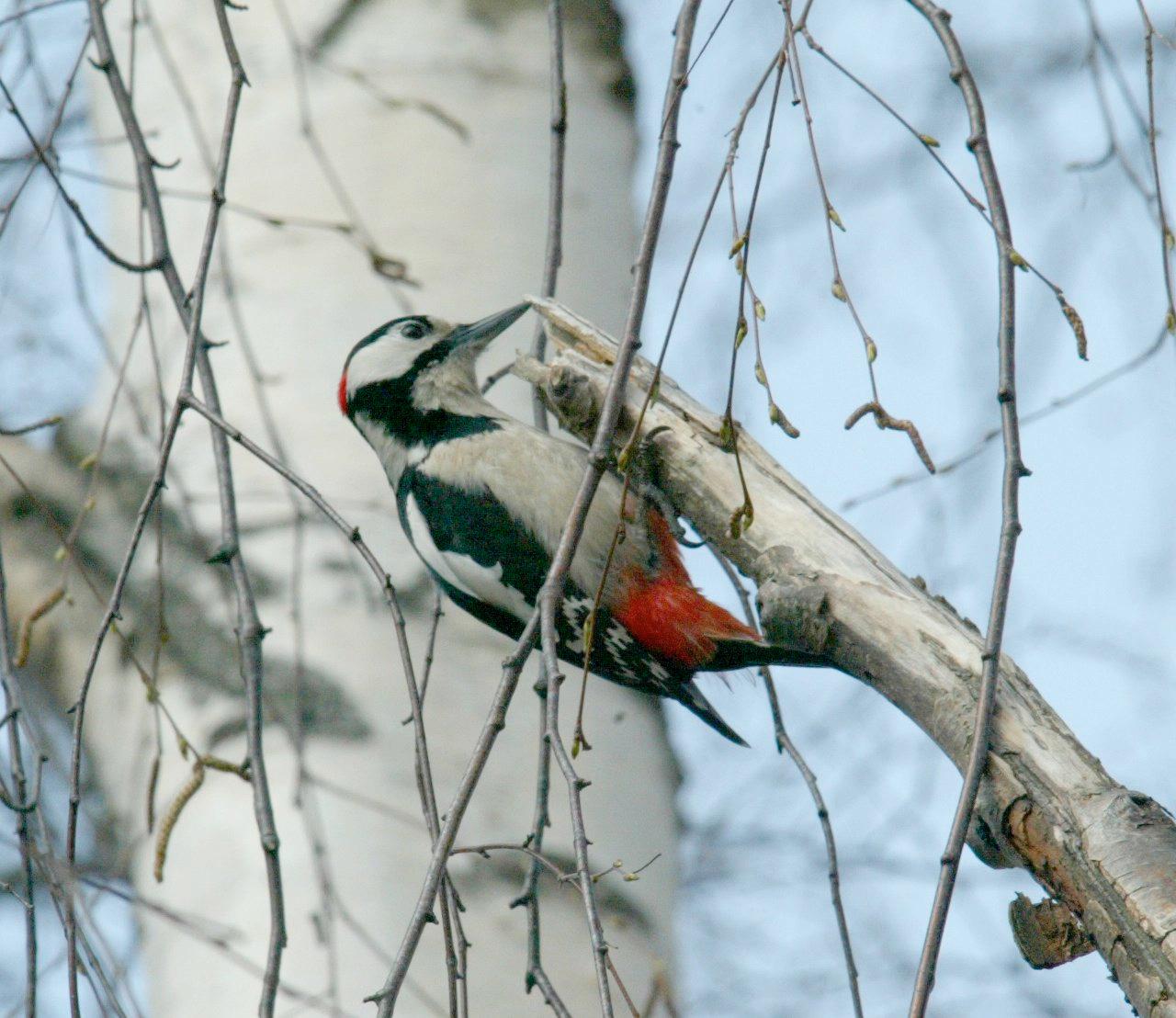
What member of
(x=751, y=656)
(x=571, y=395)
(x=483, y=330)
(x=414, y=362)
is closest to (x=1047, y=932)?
(x=751, y=656)

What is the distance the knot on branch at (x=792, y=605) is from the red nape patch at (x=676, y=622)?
1.91 feet

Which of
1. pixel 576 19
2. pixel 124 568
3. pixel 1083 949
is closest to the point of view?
pixel 124 568

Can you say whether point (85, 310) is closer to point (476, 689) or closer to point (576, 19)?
point (476, 689)

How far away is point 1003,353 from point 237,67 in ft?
3.36

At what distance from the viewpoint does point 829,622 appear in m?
2.14

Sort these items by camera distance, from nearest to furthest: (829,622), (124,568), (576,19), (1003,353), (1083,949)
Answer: (1003,353)
(124,568)
(1083,949)
(829,622)
(576,19)

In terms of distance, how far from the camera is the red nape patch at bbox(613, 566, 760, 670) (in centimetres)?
289

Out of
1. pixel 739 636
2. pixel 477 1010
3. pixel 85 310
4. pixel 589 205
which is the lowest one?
pixel 477 1010

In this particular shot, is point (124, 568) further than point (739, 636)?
No

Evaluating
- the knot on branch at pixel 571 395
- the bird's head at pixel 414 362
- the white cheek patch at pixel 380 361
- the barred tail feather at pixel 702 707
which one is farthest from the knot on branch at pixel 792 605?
the white cheek patch at pixel 380 361

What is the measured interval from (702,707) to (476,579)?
0.51 m

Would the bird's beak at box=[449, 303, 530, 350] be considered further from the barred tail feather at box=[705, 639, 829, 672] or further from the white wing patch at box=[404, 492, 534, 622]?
the barred tail feather at box=[705, 639, 829, 672]

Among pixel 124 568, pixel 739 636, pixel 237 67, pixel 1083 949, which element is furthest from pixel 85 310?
pixel 1083 949

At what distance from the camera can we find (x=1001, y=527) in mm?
1397
